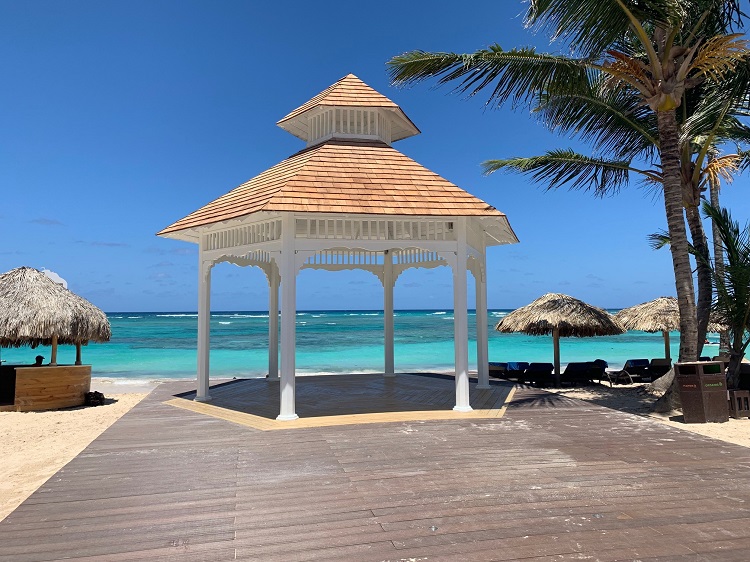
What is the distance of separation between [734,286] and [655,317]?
5801mm

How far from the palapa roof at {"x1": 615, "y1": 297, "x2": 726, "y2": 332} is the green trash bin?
6556 millimetres

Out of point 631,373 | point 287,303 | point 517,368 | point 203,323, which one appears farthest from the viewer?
point 631,373

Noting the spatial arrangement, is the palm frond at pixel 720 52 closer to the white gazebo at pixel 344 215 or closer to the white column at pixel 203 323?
the white gazebo at pixel 344 215

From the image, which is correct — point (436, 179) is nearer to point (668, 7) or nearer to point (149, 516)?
point (668, 7)

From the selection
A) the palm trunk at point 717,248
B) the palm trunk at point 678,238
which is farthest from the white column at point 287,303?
the palm trunk at point 717,248

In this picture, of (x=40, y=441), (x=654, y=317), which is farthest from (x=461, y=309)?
(x=654, y=317)

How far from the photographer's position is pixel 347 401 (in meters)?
9.34

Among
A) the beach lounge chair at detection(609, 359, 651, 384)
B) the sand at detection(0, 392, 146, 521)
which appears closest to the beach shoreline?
the sand at detection(0, 392, 146, 521)

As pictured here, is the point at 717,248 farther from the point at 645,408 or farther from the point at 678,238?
the point at 645,408

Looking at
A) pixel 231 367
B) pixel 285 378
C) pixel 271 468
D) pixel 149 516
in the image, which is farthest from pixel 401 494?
pixel 231 367

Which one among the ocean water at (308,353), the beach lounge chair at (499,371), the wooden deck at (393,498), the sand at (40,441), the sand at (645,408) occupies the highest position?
the beach lounge chair at (499,371)

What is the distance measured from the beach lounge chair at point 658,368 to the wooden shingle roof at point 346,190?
828 centimetres

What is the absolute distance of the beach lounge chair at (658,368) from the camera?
13.4 m

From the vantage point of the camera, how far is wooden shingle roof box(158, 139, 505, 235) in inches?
301
